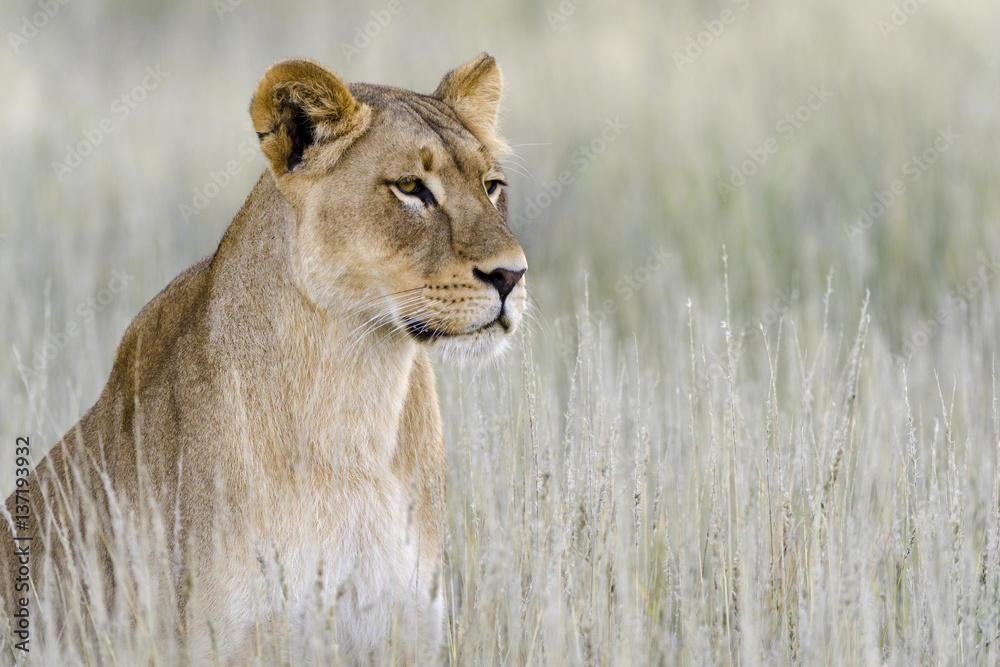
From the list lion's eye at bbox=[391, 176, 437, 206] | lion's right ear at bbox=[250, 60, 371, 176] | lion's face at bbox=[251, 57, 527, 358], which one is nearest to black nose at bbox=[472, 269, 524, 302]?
lion's face at bbox=[251, 57, 527, 358]

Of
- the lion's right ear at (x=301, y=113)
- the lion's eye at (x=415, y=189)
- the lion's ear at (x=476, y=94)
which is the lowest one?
the lion's eye at (x=415, y=189)

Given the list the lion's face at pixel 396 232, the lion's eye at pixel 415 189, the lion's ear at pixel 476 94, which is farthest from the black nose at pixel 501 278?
the lion's ear at pixel 476 94

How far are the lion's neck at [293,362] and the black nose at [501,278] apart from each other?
330 mm

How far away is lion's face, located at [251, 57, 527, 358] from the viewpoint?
3.00 meters

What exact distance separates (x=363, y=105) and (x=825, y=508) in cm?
183

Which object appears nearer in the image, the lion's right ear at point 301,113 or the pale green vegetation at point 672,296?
the lion's right ear at point 301,113

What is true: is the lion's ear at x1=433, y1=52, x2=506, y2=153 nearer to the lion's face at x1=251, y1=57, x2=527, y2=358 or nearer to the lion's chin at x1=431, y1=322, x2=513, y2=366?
the lion's face at x1=251, y1=57, x2=527, y2=358

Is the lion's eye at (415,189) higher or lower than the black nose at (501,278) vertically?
higher

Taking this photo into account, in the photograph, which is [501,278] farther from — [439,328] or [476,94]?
[476,94]

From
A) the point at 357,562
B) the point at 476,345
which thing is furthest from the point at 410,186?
the point at 357,562

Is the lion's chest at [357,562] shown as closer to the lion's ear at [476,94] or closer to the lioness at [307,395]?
the lioness at [307,395]

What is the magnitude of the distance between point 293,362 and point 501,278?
0.65 meters

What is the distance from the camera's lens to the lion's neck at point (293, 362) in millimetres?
3041

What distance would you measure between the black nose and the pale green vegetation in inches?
15.3
